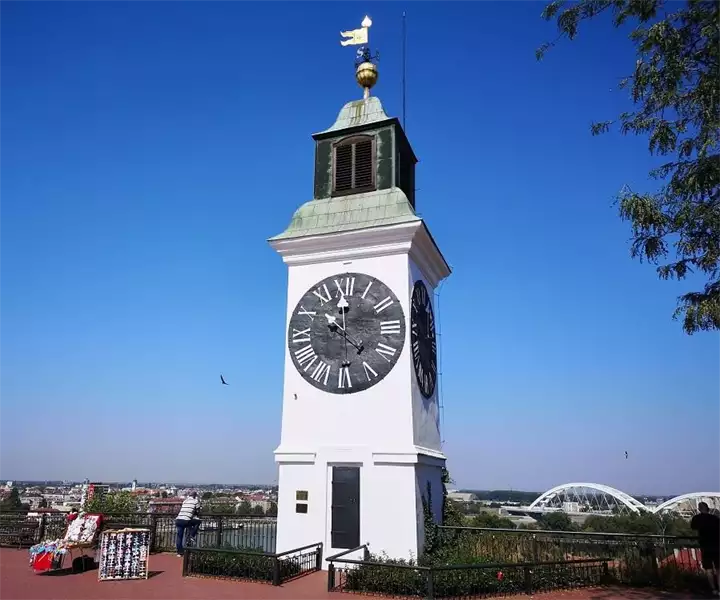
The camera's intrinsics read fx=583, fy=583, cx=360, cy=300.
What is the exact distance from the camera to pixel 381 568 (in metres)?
9.95

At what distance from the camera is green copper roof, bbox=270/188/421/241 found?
14.0m

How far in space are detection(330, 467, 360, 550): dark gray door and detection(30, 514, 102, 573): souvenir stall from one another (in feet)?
15.4

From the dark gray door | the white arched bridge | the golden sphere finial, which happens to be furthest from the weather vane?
the white arched bridge

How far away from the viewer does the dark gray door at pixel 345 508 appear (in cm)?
1214

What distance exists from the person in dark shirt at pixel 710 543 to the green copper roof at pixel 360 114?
11513 mm

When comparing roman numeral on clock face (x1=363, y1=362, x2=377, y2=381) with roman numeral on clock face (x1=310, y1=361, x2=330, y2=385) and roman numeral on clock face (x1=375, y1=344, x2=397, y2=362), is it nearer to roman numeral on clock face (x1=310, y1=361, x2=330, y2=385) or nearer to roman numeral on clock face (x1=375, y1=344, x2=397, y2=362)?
roman numeral on clock face (x1=375, y1=344, x2=397, y2=362)

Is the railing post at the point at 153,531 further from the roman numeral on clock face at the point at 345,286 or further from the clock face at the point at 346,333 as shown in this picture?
the roman numeral on clock face at the point at 345,286

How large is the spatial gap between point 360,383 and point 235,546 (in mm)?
4391

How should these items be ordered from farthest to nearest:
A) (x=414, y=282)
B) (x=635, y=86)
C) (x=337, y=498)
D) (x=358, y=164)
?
(x=358, y=164)
(x=414, y=282)
(x=337, y=498)
(x=635, y=86)

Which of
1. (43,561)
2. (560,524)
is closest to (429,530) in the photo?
(43,561)

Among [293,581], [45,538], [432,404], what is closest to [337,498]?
[293,581]

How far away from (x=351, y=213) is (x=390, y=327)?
10.5 feet

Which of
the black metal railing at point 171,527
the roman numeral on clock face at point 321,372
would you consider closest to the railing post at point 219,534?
the black metal railing at point 171,527

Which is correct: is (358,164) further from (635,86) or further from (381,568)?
(381,568)
